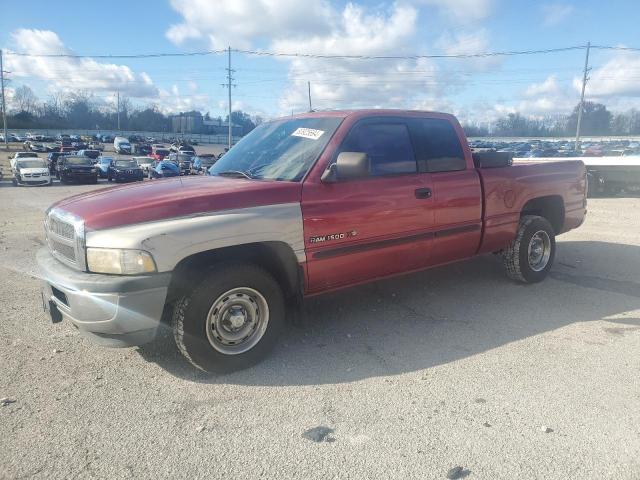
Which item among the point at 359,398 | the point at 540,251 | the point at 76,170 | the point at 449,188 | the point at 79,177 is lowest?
the point at 359,398

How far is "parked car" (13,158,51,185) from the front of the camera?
83.9ft

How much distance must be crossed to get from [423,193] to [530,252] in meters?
2.19

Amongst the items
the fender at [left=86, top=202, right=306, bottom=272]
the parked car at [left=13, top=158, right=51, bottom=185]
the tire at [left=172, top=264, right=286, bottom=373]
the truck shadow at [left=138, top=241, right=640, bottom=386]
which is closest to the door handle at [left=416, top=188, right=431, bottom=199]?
the truck shadow at [left=138, top=241, right=640, bottom=386]

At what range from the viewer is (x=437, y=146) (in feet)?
15.8

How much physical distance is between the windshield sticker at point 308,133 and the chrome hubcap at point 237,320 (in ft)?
4.81

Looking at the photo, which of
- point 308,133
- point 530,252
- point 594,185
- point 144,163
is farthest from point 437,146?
point 144,163

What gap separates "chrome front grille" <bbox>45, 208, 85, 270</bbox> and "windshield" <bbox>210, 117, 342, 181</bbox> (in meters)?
1.44

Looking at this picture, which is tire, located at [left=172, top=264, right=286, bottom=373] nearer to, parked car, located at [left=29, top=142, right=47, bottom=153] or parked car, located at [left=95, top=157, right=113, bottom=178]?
parked car, located at [left=95, top=157, right=113, bottom=178]

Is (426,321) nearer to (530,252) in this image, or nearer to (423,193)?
(423,193)

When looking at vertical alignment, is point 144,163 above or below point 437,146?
below

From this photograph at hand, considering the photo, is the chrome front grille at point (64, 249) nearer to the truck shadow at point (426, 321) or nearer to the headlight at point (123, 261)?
the headlight at point (123, 261)

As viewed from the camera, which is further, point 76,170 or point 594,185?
point 76,170

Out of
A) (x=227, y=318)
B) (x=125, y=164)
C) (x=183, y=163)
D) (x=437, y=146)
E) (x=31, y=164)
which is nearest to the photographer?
(x=227, y=318)

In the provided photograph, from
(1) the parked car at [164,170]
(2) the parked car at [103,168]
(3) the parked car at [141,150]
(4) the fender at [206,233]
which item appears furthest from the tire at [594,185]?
(3) the parked car at [141,150]
